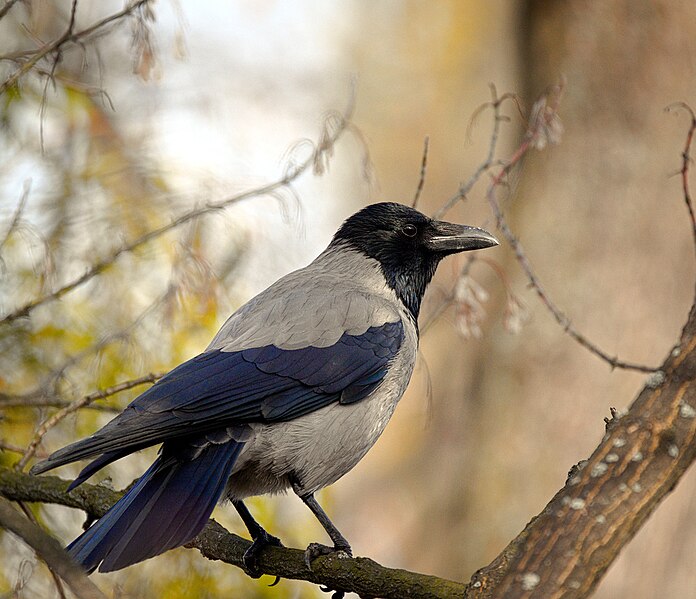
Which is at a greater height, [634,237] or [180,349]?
[634,237]

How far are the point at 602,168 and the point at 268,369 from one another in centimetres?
511

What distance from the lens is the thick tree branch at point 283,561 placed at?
112 inches

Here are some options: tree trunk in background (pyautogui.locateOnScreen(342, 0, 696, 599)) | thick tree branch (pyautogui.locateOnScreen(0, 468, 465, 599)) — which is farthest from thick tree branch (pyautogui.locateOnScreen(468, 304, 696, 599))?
tree trunk in background (pyautogui.locateOnScreen(342, 0, 696, 599))

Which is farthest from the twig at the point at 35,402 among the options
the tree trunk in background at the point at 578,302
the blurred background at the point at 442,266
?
the tree trunk in background at the point at 578,302

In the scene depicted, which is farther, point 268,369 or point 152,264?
point 152,264

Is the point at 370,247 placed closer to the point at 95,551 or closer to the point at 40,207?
the point at 40,207

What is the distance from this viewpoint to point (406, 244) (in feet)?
15.2

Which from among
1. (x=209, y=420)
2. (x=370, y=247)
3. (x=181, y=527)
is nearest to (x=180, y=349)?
(x=370, y=247)

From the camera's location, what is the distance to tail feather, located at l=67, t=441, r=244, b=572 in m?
3.08

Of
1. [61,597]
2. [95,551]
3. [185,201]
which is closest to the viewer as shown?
[95,551]

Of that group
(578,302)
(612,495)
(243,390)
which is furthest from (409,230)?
(578,302)

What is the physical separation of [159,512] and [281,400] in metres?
0.66

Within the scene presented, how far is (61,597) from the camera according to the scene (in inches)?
134

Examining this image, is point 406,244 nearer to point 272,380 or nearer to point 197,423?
point 272,380
